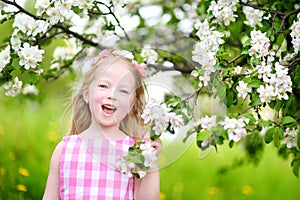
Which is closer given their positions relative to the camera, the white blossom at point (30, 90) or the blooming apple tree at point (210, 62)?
the blooming apple tree at point (210, 62)

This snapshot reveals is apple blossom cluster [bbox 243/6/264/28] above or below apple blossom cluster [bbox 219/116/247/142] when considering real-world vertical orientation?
above

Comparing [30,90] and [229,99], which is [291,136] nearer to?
[229,99]

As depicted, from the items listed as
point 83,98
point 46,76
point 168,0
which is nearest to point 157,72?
point 83,98

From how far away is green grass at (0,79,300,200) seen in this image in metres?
3.09

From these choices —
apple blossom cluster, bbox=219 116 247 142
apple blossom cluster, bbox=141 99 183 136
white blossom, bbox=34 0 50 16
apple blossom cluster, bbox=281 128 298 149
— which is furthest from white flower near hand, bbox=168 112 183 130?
white blossom, bbox=34 0 50 16

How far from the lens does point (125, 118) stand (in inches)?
67.5

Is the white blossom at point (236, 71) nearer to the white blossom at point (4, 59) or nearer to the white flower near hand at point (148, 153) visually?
the white flower near hand at point (148, 153)

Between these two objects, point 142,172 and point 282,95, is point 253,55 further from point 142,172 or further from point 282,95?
point 142,172

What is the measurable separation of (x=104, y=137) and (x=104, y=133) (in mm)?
13

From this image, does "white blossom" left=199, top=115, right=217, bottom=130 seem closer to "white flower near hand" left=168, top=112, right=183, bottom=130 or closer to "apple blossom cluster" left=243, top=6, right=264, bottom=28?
"white flower near hand" left=168, top=112, right=183, bottom=130

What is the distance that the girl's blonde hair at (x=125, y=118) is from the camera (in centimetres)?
169

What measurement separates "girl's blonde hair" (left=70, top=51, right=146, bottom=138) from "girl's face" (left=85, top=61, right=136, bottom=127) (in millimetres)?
13

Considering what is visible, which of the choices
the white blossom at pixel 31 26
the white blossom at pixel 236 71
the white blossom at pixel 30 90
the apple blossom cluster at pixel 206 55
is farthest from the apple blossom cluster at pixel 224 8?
the white blossom at pixel 30 90

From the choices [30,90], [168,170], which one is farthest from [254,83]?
[168,170]
